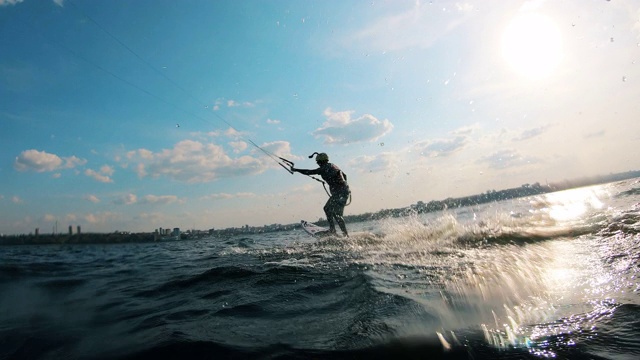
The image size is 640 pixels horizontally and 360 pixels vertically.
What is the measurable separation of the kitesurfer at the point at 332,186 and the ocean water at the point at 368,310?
8.58 metres

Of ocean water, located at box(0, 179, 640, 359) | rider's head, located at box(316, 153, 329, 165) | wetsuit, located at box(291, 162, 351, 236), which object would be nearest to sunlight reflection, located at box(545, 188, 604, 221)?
ocean water, located at box(0, 179, 640, 359)

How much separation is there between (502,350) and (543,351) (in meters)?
0.27

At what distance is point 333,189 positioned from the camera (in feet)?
53.0

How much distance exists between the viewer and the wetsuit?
15.9 metres

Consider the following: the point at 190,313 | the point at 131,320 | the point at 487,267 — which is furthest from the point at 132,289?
the point at 487,267

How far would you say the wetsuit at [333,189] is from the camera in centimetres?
1594

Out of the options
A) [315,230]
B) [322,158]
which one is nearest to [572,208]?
Answer: [322,158]

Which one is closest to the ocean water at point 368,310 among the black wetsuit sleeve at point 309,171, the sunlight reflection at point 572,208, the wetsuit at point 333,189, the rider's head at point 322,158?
the sunlight reflection at point 572,208

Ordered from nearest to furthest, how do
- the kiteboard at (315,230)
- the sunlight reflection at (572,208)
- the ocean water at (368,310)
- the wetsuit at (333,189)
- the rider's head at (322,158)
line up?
the ocean water at (368,310) < the sunlight reflection at (572,208) < the wetsuit at (333,189) < the rider's head at (322,158) < the kiteboard at (315,230)

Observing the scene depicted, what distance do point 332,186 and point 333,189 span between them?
17 cm

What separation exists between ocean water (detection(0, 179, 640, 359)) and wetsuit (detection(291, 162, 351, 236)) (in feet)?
28.1

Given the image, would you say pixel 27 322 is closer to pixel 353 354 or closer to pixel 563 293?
pixel 353 354

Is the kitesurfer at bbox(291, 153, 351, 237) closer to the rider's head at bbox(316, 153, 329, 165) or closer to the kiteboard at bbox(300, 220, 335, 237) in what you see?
the rider's head at bbox(316, 153, 329, 165)

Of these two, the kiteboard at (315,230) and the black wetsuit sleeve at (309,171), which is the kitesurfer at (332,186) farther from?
the kiteboard at (315,230)
